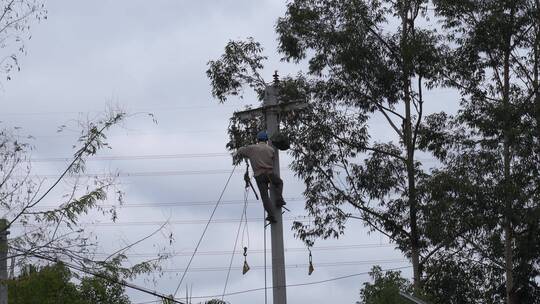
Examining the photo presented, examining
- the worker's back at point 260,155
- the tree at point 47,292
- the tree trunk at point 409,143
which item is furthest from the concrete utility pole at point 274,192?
the tree trunk at point 409,143

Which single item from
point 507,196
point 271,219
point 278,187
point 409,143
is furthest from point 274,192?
point 409,143

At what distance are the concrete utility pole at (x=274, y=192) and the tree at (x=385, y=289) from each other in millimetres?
2690

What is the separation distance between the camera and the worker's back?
720 inches

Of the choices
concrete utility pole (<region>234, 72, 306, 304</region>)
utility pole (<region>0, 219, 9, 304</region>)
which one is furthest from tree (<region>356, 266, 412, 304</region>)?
utility pole (<region>0, 219, 9, 304</region>)

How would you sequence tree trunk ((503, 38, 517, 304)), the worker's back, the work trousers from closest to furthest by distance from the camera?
the worker's back
the work trousers
tree trunk ((503, 38, 517, 304))

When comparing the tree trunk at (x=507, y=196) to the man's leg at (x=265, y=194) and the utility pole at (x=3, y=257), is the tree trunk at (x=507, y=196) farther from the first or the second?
the utility pole at (x=3, y=257)

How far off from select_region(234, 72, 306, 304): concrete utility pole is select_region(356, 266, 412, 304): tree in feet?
8.83

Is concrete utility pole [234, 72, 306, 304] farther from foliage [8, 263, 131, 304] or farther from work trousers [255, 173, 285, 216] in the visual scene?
foliage [8, 263, 131, 304]

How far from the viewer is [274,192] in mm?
18625

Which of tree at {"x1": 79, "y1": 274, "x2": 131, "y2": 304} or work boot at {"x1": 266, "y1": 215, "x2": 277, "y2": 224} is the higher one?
work boot at {"x1": 266, "y1": 215, "x2": 277, "y2": 224}

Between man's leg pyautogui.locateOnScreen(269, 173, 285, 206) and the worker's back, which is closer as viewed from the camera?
the worker's back

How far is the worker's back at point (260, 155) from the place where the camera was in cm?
1830

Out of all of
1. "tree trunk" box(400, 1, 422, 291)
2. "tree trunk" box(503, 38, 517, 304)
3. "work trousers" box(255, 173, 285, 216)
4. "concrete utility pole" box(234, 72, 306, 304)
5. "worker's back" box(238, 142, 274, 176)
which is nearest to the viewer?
"concrete utility pole" box(234, 72, 306, 304)

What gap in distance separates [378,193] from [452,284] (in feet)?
9.13
